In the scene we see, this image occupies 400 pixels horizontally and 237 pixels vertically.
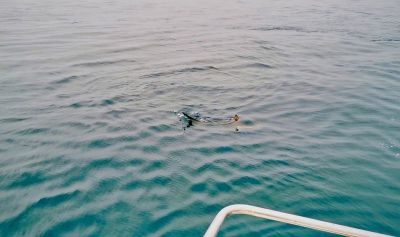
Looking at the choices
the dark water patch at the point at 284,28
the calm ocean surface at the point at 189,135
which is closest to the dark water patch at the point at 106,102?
the calm ocean surface at the point at 189,135

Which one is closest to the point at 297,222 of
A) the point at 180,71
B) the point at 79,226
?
the point at 79,226

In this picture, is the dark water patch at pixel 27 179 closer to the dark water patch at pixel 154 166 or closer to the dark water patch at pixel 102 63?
the dark water patch at pixel 154 166

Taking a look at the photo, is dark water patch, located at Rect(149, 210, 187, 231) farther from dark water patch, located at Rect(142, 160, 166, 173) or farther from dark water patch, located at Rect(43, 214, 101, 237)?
dark water patch, located at Rect(142, 160, 166, 173)

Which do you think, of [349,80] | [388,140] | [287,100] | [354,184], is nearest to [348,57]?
[349,80]

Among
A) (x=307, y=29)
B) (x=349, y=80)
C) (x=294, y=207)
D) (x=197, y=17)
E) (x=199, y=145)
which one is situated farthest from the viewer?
(x=197, y=17)

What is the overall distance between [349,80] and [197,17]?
619 inches

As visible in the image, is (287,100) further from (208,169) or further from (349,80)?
(208,169)

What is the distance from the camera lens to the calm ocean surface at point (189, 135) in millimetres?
5467

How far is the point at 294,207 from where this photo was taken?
18.1ft

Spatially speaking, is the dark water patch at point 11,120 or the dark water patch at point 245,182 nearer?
the dark water patch at point 245,182

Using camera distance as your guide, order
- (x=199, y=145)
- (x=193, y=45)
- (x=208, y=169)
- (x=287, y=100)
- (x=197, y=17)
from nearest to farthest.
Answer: (x=208, y=169) → (x=199, y=145) → (x=287, y=100) → (x=193, y=45) → (x=197, y=17)

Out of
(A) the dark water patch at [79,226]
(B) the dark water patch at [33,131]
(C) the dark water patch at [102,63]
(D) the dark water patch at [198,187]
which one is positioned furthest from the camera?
(C) the dark water patch at [102,63]

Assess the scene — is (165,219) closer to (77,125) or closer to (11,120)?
(77,125)

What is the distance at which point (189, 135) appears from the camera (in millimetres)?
7836
